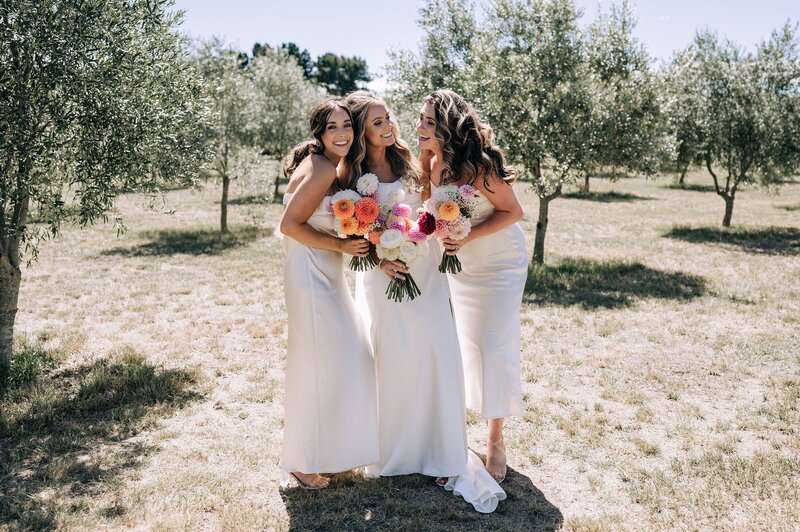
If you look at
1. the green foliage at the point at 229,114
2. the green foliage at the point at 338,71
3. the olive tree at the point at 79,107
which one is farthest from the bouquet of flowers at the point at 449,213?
the green foliage at the point at 338,71

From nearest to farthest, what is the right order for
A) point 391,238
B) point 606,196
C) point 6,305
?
point 391,238 < point 6,305 < point 606,196

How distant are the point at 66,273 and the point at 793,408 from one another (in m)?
13.3

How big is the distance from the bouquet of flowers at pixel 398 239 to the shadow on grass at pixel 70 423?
2.72m

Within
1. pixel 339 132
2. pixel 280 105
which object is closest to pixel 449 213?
pixel 339 132

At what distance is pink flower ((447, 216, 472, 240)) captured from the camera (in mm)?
4797

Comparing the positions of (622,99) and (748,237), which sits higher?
(622,99)

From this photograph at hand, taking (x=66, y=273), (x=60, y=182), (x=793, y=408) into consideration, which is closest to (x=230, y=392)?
(x=60, y=182)

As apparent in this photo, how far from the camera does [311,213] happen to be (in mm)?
4832

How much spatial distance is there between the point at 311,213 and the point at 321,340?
1.00 meters

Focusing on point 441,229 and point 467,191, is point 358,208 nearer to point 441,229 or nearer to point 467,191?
point 441,229

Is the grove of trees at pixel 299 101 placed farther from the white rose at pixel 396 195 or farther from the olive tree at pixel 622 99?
the white rose at pixel 396 195

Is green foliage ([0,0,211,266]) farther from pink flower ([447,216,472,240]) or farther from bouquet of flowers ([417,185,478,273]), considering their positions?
pink flower ([447,216,472,240])

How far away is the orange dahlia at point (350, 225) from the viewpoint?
4.64 metres

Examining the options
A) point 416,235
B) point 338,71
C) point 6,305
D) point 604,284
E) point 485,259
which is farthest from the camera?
point 338,71
